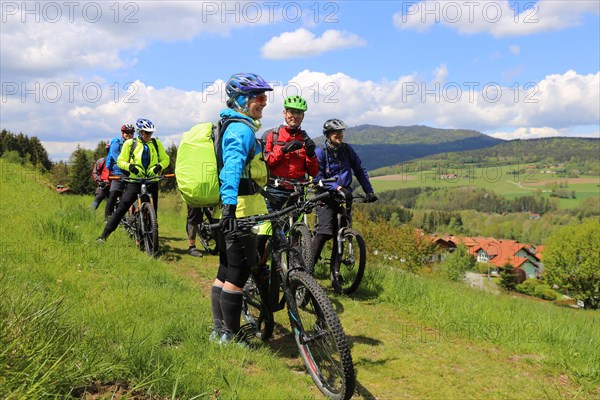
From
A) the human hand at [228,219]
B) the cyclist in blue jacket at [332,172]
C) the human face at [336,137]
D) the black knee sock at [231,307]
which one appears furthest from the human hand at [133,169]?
the human hand at [228,219]

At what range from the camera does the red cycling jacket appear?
6.66m

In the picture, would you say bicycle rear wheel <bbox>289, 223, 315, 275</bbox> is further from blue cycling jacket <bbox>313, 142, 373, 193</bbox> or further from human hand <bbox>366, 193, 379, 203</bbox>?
human hand <bbox>366, 193, 379, 203</bbox>

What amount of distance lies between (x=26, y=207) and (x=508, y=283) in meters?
71.3

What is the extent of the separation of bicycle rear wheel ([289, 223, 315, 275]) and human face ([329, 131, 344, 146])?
150 cm

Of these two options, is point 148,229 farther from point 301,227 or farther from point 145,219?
point 301,227

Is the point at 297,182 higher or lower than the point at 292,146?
lower

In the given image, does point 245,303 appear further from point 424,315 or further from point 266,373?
point 424,315

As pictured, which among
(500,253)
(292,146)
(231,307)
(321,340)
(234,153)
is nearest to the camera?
(234,153)

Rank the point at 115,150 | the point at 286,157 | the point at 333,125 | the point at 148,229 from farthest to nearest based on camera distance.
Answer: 1. the point at 115,150
2. the point at 148,229
3. the point at 333,125
4. the point at 286,157

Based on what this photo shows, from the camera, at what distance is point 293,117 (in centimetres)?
656

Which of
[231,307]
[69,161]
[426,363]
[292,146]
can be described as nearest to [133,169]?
[292,146]

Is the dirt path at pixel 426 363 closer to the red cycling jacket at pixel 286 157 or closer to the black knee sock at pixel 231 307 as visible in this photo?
the black knee sock at pixel 231 307

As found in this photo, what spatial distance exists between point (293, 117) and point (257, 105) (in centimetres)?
237

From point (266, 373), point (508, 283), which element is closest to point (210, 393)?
point (266, 373)
